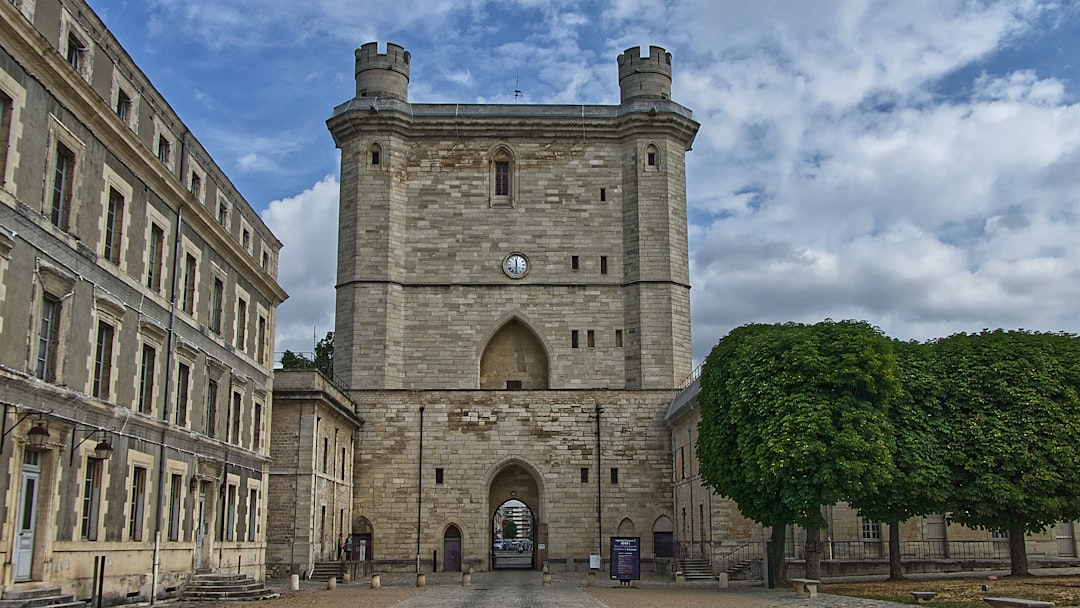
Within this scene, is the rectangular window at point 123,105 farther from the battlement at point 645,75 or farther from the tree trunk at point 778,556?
the battlement at point 645,75

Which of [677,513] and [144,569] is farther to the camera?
[677,513]

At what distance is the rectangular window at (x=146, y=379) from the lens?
19984mm

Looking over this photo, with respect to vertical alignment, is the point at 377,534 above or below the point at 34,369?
below

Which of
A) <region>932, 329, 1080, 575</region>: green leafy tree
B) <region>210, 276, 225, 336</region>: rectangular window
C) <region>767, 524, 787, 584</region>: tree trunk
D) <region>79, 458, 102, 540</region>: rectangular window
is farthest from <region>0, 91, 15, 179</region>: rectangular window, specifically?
<region>932, 329, 1080, 575</region>: green leafy tree

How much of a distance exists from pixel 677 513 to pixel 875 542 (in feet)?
26.0

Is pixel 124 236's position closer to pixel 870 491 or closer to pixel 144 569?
pixel 144 569

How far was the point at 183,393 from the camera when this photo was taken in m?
22.3

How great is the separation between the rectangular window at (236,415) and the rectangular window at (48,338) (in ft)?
32.2

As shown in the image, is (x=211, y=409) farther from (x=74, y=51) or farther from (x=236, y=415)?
(x=74, y=51)

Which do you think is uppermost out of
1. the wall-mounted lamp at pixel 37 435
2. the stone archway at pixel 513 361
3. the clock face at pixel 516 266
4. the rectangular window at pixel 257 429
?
the clock face at pixel 516 266

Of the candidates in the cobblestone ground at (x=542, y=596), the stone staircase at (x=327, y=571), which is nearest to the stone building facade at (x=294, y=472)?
the stone staircase at (x=327, y=571)

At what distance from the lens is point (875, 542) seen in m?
32.6

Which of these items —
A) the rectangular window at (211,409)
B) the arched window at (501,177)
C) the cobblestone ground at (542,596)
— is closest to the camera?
the cobblestone ground at (542,596)

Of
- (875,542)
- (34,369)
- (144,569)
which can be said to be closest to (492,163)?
(875,542)
